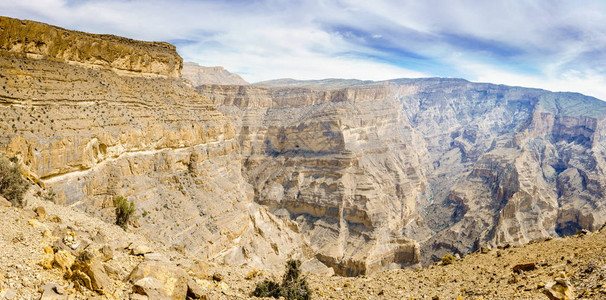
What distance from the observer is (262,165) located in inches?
3381

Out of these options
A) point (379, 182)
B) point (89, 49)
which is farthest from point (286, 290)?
point (379, 182)

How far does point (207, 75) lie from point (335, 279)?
161063 mm

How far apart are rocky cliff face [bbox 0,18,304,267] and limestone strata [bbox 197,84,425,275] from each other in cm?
1955

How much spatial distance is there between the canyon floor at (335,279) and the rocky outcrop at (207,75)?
138584mm

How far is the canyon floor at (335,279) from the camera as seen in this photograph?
8.66m

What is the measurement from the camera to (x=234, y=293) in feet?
43.1

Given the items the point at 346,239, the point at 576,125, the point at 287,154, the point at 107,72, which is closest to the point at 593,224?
the point at 346,239

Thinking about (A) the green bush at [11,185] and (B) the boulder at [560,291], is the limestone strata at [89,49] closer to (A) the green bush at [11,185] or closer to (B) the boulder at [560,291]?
(A) the green bush at [11,185]

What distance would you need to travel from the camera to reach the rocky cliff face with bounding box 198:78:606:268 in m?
64.8

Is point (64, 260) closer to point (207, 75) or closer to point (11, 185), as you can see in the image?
point (11, 185)

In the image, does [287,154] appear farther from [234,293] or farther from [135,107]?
[234,293]

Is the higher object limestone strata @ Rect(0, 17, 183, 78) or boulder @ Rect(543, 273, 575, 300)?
limestone strata @ Rect(0, 17, 183, 78)

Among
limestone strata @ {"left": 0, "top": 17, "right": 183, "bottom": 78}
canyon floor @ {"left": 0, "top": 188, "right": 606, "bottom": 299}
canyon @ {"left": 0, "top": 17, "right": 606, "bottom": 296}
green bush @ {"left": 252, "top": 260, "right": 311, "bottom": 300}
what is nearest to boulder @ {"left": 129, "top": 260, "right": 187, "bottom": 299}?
canyon floor @ {"left": 0, "top": 188, "right": 606, "bottom": 299}

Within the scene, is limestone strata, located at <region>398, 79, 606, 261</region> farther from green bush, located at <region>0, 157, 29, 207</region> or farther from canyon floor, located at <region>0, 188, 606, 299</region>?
green bush, located at <region>0, 157, 29, 207</region>
